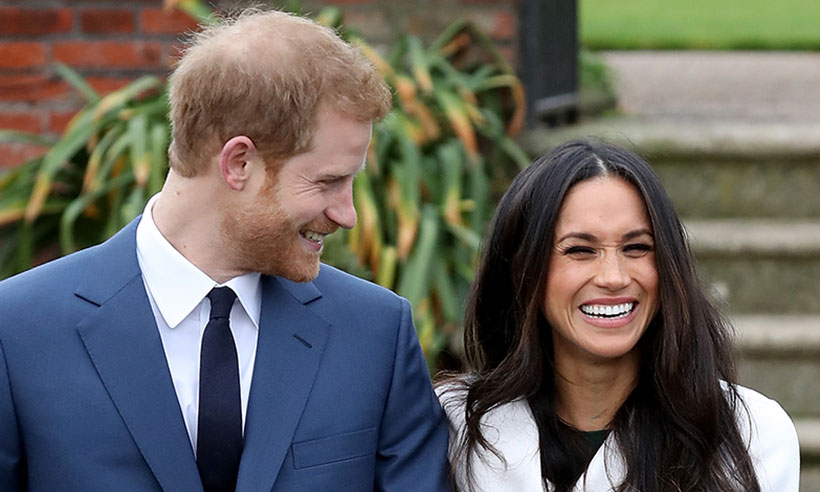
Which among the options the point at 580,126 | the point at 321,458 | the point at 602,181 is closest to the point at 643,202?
the point at 602,181

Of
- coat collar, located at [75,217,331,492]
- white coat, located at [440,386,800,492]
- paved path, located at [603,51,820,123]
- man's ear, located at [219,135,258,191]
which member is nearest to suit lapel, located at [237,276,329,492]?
coat collar, located at [75,217,331,492]

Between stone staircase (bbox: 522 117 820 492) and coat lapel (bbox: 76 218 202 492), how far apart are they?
2.78 meters

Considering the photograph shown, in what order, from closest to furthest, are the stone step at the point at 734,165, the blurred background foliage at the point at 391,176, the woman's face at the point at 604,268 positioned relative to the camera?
1. the woman's face at the point at 604,268
2. the blurred background foliage at the point at 391,176
3. the stone step at the point at 734,165

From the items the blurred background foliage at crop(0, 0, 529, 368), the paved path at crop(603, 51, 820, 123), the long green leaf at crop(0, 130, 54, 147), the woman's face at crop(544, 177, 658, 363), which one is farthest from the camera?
the paved path at crop(603, 51, 820, 123)

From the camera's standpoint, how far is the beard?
240 cm

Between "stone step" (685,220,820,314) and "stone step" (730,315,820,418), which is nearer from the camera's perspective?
"stone step" (730,315,820,418)

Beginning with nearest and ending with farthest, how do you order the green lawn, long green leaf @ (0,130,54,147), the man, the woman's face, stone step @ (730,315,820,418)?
the man → the woman's face → stone step @ (730,315,820,418) → long green leaf @ (0,130,54,147) → the green lawn

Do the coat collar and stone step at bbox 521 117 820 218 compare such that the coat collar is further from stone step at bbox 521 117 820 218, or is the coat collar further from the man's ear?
stone step at bbox 521 117 820 218

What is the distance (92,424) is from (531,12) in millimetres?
3217

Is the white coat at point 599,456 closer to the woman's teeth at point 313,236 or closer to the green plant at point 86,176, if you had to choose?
the woman's teeth at point 313,236

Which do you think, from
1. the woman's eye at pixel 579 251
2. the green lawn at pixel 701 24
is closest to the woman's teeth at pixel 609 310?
the woman's eye at pixel 579 251

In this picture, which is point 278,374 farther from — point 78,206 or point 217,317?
point 78,206

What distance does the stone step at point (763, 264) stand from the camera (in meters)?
5.00

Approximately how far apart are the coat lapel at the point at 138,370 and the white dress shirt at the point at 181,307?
28 millimetres
